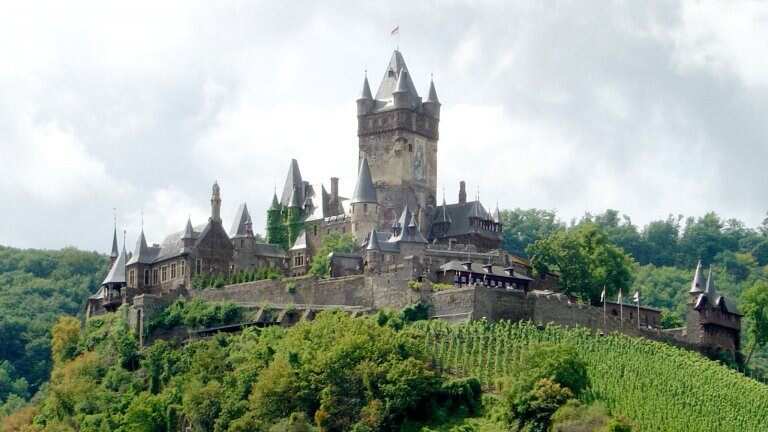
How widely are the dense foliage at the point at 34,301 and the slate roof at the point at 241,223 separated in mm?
18780

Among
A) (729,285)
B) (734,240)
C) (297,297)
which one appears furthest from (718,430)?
(734,240)

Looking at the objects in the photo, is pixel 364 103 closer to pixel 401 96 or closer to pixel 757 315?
pixel 401 96

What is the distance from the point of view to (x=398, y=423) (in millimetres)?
76250

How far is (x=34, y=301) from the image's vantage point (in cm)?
13325

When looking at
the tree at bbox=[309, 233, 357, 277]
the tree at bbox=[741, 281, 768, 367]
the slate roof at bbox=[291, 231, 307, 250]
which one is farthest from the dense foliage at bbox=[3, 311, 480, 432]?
the tree at bbox=[741, 281, 768, 367]

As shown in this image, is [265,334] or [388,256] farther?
[388,256]

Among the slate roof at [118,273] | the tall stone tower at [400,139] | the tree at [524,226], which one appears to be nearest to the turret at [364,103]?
the tall stone tower at [400,139]

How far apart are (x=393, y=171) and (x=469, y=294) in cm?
1587

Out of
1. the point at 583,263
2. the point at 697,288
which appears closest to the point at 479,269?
the point at 583,263

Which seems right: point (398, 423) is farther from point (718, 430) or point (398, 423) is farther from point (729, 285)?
point (729, 285)

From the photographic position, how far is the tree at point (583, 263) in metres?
94.5

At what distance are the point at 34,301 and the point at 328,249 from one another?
143 ft

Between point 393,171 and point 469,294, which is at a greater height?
point 393,171

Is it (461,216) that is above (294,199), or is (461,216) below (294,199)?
below
